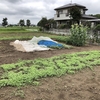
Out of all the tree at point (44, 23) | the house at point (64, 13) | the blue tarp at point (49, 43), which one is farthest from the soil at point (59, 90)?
the house at point (64, 13)

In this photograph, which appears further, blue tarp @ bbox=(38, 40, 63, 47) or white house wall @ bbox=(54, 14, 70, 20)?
white house wall @ bbox=(54, 14, 70, 20)

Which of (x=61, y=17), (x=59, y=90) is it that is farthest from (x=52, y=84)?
(x=61, y=17)

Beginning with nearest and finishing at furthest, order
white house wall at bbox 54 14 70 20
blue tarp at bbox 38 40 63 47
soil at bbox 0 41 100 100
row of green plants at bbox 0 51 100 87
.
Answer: soil at bbox 0 41 100 100, row of green plants at bbox 0 51 100 87, blue tarp at bbox 38 40 63 47, white house wall at bbox 54 14 70 20

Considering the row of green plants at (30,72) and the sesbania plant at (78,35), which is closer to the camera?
the row of green plants at (30,72)

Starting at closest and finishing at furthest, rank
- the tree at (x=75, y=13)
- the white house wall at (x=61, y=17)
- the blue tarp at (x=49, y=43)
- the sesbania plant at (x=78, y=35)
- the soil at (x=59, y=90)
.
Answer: the soil at (x=59, y=90)
the blue tarp at (x=49, y=43)
the sesbania plant at (x=78, y=35)
the tree at (x=75, y=13)
the white house wall at (x=61, y=17)

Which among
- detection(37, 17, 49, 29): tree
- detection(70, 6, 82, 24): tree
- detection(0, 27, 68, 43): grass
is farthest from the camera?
detection(37, 17, 49, 29): tree

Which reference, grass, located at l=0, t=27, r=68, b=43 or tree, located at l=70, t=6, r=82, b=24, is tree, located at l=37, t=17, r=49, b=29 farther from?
tree, located at l=70, t=6, r=82, b=24


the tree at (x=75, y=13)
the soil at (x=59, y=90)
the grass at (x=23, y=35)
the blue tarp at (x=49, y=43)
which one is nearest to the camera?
the soil at (x=59, y=90)

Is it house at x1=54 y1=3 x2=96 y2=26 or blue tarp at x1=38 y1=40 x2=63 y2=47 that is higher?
house at x1=54 y1=3 x2=96 y2=26

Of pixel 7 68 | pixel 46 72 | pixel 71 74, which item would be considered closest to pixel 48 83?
pixel 46 72

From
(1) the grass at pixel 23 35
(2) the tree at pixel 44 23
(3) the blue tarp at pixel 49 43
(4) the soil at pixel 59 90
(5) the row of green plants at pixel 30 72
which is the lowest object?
(4) the soil at pixel 59 90

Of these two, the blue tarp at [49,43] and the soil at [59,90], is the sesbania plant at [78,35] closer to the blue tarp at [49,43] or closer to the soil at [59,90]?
the blue tarp at [49,43]

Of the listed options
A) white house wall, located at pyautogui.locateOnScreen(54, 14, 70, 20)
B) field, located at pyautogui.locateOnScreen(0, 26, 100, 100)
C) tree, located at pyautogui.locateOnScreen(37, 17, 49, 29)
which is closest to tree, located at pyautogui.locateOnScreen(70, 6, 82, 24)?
white house wall, located at pyautogui.locateOnScreen(54, 14, 70, 20)

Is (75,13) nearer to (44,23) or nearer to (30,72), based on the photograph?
(44,23)
